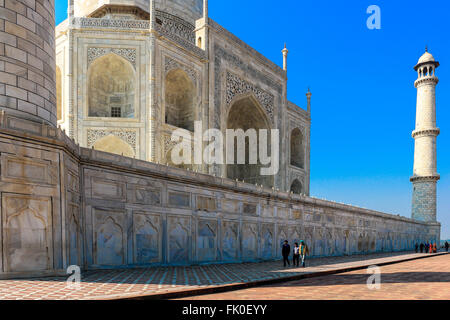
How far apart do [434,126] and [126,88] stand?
28657mm

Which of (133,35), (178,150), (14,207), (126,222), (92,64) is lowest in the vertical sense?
(126,222)

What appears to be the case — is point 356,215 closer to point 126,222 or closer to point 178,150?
point 178,150

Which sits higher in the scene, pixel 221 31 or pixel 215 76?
pixel 221 31

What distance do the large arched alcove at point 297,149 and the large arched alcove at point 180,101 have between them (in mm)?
11624

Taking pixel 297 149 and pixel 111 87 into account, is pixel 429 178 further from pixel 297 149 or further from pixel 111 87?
pixel 111 87

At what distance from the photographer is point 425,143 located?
3394cm

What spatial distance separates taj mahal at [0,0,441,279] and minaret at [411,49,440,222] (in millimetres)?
139

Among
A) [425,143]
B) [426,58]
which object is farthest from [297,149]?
[426,58]

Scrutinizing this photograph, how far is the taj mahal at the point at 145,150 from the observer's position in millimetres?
7039

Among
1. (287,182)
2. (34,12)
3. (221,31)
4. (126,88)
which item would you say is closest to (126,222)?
(34,12)

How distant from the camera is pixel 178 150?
58.2 ft

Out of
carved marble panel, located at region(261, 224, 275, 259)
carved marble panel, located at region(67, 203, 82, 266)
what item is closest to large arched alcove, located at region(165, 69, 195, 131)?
carved marble panel, located at region(261, 224, 275, 259)

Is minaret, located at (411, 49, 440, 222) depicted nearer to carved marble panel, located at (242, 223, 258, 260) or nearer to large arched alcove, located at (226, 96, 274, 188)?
large arched alcove, located at (226, 96, 274, 188)

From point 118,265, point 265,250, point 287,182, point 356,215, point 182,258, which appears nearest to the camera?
point 118,265
